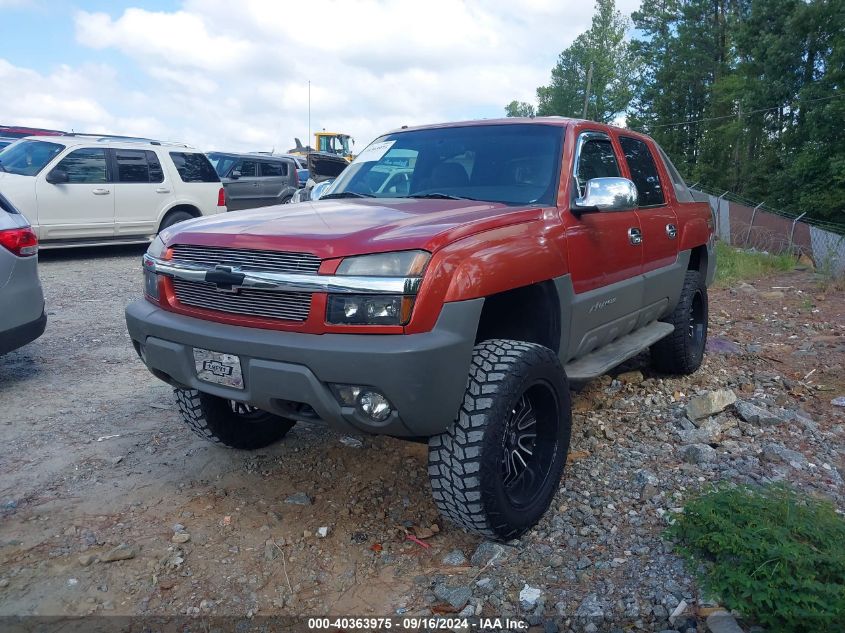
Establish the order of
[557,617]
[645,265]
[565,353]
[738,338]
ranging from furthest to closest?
[738,338] < [645,265] < [565,353] < [557,617]

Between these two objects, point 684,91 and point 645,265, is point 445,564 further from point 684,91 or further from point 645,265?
point 684,91

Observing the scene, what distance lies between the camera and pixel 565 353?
11.2 feet

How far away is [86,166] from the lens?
33.8ft

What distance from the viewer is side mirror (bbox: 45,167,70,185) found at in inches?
385

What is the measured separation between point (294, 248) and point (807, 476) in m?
2.90

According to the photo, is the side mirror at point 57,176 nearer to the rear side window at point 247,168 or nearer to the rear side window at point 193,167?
the rear side window at point 193,167

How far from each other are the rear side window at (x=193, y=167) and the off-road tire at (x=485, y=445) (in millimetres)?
10056

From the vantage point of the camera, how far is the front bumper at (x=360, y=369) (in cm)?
245

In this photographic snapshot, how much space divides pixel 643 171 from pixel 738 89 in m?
30.8

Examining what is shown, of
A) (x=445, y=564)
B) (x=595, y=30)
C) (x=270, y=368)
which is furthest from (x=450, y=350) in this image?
(x=595, y=30)

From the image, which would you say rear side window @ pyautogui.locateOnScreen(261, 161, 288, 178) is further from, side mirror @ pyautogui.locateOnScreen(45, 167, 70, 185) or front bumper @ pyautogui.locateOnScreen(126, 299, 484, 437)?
front bumper @ pyautogui.locateOnScreen(126, 299, 484, 437)

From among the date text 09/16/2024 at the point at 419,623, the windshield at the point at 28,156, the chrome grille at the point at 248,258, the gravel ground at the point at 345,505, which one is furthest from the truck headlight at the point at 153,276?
the windshield at the point at 28,156

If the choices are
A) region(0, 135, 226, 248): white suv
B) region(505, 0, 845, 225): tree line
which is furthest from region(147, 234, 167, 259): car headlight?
region(505, 0, 845, 225): tree line

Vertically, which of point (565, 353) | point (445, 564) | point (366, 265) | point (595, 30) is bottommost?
point (445, 564)
